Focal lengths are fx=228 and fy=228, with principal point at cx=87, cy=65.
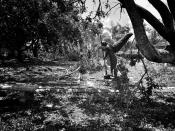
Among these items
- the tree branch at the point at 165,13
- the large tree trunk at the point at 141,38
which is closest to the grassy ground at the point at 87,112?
the large tree trunk at the point at 141,38

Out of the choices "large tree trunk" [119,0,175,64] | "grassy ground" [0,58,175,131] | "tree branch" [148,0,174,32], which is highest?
"tree branch" [148,0,174,32]

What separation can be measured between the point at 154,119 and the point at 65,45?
50.0 meters

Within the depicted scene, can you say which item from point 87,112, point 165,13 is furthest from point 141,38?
point 87,112

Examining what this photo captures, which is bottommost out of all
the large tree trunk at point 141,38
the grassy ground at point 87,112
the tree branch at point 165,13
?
the grassy ground at point 87,112

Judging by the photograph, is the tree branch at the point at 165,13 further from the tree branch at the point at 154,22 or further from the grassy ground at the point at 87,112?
the grassy ground at the point at 87,112

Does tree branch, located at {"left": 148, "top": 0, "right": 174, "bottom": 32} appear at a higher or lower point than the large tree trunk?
higher

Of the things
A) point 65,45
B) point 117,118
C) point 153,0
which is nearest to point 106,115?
point 117,118

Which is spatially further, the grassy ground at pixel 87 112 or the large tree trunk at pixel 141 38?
the grassy ground at pixel 87 112

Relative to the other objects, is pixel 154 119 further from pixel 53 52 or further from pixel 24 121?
pixel 53 52

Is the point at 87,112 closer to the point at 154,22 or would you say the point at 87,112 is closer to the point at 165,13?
the point at 154,22

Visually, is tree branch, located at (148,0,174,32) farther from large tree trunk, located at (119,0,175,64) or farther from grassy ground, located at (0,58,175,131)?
grassy ground, located at (0,58,175,131)

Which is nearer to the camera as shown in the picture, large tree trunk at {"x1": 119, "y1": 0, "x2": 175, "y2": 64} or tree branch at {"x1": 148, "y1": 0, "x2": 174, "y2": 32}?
large tree trunk at {"x1": 119, "y1": 0, "x2": 175, "y2": 64}

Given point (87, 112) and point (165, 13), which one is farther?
point (87, 112)

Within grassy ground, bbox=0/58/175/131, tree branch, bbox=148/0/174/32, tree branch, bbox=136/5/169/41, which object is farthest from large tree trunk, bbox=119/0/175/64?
grassy ground, bbox=0/58/175/131
